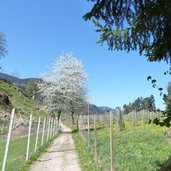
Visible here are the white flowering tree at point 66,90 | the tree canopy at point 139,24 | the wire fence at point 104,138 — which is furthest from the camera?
the white flowering tree at point 66,90

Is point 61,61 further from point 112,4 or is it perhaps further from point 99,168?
point 112,4

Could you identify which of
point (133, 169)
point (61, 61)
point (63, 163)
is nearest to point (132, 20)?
point (133, 169)

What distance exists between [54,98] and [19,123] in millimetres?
8348

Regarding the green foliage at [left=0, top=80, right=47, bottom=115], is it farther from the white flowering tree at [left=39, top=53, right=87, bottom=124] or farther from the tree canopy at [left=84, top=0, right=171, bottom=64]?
the tree canopy at [left=84, top=0, right=171, bottom=64]

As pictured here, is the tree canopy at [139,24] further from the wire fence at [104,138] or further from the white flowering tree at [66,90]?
the white flowering tree at [66,90]

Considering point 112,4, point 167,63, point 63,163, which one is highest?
point 112,4

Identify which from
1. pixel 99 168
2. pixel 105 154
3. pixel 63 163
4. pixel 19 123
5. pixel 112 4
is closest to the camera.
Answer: pixel 112 4

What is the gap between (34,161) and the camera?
43.5 feet

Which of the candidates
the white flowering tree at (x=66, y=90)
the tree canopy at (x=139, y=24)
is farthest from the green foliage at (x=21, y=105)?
the tree canopy at (x=139, y=24)

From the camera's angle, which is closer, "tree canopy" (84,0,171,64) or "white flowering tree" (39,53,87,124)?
"tree canopy" (84,0,171,64)

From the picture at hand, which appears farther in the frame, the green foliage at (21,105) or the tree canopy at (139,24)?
the green foliage at (21,105)

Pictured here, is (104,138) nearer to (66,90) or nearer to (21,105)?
(66,90)

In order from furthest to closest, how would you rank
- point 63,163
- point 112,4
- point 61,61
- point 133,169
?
point 61,61 < point 63,163 < point 133,169 < point 112,4

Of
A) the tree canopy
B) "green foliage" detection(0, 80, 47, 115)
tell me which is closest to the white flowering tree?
"green foliage" detection(0, 80, 47, 115)
